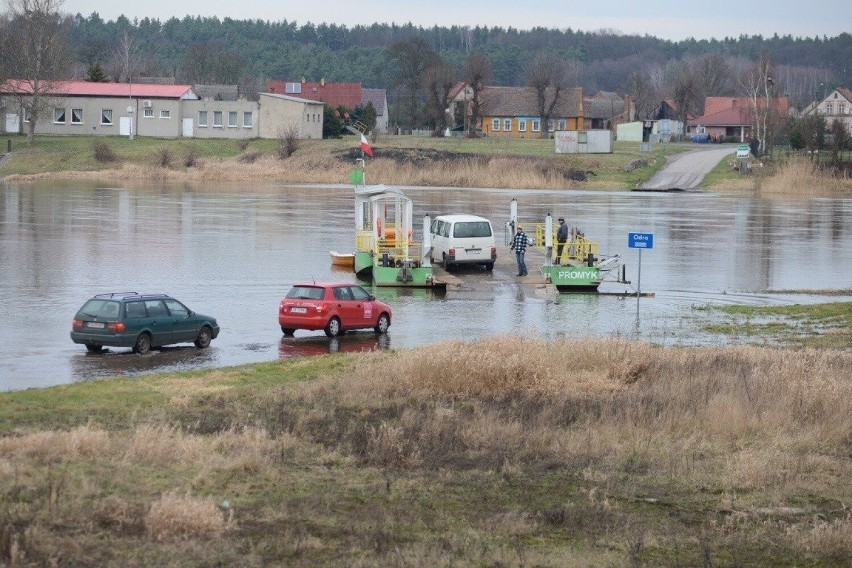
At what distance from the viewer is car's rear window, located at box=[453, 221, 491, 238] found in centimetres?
4072

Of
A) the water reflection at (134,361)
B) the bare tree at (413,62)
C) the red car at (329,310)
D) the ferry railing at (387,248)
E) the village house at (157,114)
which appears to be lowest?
the water reflection at (134,361)

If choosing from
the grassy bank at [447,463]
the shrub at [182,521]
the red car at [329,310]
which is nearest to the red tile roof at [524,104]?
the red car at [329,310]

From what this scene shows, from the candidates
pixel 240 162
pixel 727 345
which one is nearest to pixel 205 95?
pixel 240 162

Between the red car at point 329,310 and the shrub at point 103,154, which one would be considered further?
the shrub at point 103,154

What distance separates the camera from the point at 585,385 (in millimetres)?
A: 19922

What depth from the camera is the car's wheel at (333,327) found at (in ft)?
90.7

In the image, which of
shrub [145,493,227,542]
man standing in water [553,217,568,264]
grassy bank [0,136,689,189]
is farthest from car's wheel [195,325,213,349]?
grassy bank [0,136,689,189]

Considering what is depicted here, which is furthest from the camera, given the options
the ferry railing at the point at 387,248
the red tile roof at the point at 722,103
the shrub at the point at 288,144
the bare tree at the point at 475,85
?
the red tile roof at the point at 722,103

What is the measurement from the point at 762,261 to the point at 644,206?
25399mm

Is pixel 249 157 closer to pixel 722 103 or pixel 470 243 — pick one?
pixel 470 243

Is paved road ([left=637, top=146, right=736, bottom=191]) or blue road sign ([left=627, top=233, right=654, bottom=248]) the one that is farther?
paved road ([left=637, top=146, right=736, bottom=191])

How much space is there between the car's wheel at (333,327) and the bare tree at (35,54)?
78.2 m

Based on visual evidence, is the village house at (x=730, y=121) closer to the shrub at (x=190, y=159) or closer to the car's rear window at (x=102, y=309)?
the shrub at (x=190, y=159)

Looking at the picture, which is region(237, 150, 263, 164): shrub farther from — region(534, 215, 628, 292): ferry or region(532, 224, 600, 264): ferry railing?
region(532, 224, 600, 264): ferry railing
